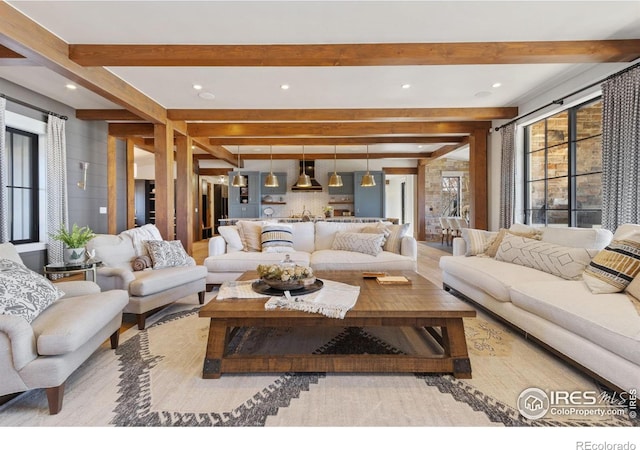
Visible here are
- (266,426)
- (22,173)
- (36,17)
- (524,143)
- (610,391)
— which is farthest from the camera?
(524,143)

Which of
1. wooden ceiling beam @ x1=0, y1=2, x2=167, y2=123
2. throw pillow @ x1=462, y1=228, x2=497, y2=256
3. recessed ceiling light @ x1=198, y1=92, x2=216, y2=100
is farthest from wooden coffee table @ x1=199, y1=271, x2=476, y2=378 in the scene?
recessed ceiling light @ x1=198, y1=92, x2=216, y2=100

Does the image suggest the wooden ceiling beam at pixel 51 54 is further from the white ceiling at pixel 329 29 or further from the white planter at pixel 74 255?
the white planter at pixel 74 255

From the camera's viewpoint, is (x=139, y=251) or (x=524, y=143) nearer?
(x=139, y=251)

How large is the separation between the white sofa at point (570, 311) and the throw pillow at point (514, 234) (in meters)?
0.07

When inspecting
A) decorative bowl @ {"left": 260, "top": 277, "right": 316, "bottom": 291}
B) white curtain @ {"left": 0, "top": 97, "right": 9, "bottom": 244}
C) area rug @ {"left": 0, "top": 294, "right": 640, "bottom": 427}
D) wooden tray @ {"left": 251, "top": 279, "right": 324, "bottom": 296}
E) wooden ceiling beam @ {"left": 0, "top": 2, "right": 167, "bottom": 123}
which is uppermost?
wooden ceiling beam @ {"left": 0, "top": 2, "right": 167, "bottom": 123}

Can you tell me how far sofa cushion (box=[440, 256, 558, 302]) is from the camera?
8.52 feet

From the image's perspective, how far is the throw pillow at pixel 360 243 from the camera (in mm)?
3914

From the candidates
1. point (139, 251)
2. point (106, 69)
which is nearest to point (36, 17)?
point (106, 69)

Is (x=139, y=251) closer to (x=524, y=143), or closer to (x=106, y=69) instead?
(x=106, y=69)

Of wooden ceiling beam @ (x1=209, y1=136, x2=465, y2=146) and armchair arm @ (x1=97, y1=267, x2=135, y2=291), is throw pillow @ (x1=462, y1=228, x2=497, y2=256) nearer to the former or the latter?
wooden ceiling beam @ (x1=209, y1=136, x2=465, y2=146)

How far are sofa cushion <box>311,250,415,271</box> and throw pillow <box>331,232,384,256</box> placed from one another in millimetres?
112
